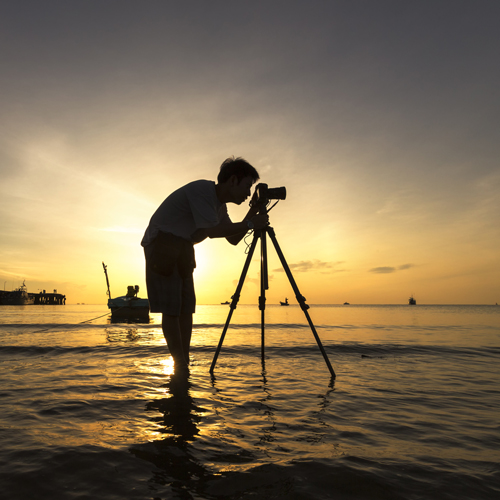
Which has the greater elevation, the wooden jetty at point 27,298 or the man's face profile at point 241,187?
the man's face profile at point 241,187

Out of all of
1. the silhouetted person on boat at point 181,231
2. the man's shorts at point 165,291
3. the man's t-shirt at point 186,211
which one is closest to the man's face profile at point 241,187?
the silhouetted person on boat at point 181,231

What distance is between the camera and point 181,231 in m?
3.57

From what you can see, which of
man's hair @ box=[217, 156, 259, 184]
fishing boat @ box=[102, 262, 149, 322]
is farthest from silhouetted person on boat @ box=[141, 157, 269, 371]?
fishing boat @ box=[102, 262, 149, 322]

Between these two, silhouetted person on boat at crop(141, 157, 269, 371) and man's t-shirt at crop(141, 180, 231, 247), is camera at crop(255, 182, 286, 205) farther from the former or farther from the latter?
man's t-shirt at crop(141, 180, 231, 247)

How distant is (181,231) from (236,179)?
0.93 meters

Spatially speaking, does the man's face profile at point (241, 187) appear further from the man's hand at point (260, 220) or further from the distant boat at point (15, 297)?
the distant boat at point (15, 297)

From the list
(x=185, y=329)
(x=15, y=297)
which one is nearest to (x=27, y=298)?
(x=15, y=297)

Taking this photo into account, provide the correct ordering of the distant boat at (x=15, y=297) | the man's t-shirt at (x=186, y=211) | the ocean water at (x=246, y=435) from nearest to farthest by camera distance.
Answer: the ocean water at (x=246, y=435)
the man's t-shirt at (x=186, y=211)
the distant boat at (x=15, y=297)

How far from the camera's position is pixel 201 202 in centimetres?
344

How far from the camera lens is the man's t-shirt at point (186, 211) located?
343 centimetres

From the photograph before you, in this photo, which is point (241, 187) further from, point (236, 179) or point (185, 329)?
point (185, 329)

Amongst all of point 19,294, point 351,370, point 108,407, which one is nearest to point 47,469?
point 108,407

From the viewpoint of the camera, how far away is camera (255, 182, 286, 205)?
403cm

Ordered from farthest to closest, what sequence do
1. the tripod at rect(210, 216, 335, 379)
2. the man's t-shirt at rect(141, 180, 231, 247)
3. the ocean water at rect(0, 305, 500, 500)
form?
Answer: the tripod at rect(210, 216, 335, 379) → the man's t-shirt at rect(141, 180, 231, 247) → the ocean water at rect(0, 305, 500, 500)
